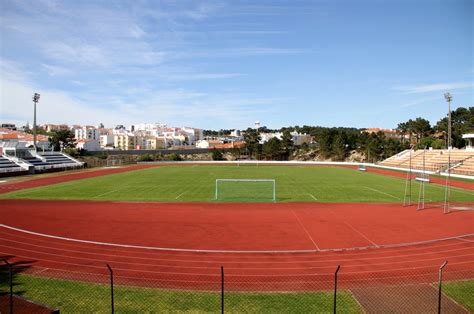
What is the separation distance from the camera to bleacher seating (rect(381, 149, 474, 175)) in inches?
2138

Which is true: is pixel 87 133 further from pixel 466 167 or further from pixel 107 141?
pixel 466 167

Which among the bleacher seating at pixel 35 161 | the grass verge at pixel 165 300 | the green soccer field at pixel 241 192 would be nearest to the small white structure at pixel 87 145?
the bleacher seating at pixel 35 161

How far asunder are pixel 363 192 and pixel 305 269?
75.9ft

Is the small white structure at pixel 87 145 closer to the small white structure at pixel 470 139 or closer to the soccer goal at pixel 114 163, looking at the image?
the soccer goal at pixel 114 163

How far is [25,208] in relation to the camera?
2588cm

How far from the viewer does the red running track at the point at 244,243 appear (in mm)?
12664

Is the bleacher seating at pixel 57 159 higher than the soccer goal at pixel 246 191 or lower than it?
higher

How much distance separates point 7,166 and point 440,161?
236 ft

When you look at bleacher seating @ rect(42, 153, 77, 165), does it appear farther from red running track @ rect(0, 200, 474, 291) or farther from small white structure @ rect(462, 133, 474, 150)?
small white structure @ rect(462, 133, 474, 150)

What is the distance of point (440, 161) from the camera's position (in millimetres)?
61125

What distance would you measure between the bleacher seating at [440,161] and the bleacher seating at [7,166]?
2367 inches

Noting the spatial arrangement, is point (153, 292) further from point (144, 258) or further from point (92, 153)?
point (92, 153)

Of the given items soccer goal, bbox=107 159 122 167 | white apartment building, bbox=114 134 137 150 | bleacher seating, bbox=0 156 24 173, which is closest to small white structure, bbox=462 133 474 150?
soccer goal, bbox=107 159 122 167

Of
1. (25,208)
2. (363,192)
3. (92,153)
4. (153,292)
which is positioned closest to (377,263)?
(153,292)
